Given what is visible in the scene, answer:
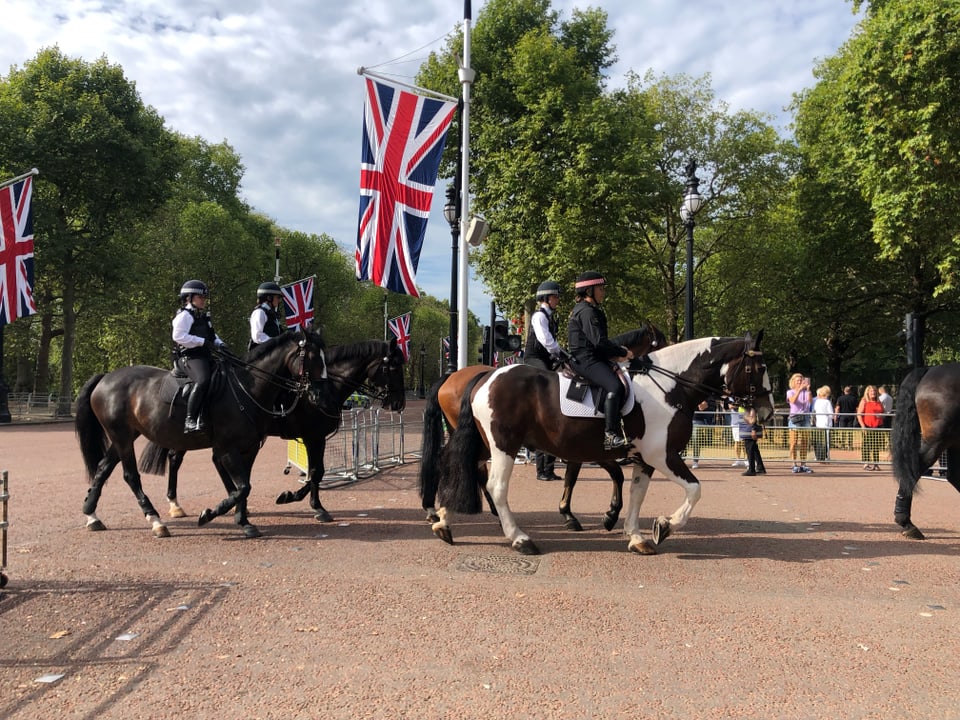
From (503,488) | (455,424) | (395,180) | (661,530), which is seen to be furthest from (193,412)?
(395,180)

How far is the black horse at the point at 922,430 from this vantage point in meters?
7.18

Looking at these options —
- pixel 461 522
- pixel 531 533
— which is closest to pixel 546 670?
pixel 531 533

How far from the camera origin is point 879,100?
1645 centimetres

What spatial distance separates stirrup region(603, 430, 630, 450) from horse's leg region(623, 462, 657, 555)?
0.50 metres

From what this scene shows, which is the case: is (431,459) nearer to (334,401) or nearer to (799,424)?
(334,401)

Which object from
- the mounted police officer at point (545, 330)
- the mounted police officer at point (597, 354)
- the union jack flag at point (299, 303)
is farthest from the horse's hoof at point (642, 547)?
the union jack flag at point (299, 303)

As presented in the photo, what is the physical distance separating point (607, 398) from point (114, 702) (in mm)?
4406

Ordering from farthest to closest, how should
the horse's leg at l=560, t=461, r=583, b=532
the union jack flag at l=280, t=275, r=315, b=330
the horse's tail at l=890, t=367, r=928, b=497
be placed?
the union jack flag at l=280, t=275, r=315, b=330 < the horse's leg at l=560, t=461, r=583, b=532 < the horse's tail at l=890, t=367, r=928, b=497

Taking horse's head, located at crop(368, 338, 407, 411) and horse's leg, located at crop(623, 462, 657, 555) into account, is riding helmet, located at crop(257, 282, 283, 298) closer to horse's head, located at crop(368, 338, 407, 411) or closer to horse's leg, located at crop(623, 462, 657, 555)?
horse's head, located at crop(368, 338, 407, 411)

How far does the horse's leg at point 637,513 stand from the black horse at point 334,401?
2.98 m

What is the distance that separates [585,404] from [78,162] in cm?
2973

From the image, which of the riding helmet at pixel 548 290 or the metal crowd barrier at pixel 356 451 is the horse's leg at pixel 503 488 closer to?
the riding helmet at pixel 548 290

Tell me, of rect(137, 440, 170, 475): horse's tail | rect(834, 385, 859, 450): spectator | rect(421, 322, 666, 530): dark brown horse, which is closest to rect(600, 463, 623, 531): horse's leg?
rect(421, 322, 666, 530): dark brown horse

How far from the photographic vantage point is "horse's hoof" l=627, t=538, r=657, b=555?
6.18 m
